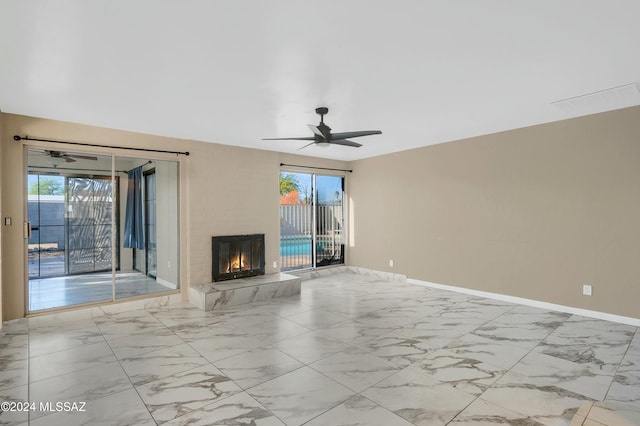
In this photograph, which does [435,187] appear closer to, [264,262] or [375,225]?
[375,225]

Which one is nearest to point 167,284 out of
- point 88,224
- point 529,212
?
point 88,224

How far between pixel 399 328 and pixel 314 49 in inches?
123

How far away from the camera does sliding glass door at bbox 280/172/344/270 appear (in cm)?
700

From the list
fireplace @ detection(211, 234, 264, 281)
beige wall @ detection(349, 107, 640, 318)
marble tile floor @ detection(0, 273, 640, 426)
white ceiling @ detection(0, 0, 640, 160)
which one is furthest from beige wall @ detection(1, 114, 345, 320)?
beige wall @ detection(349, 107, 640, 318)

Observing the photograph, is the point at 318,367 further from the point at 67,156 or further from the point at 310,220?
the point at 310,220

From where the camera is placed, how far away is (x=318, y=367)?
2951 millimetres

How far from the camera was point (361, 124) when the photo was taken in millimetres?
4570

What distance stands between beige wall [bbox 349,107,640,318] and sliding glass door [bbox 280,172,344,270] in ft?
4.04

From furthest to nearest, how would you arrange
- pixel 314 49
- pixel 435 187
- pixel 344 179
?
pixel 344 179 → pixel 435 187 → pixel 314 49

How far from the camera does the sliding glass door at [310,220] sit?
23.0 ft

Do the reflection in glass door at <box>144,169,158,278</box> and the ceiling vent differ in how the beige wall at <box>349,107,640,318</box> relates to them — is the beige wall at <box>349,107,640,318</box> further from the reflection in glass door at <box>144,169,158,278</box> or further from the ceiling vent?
the reflection in glass door at <box>144,169,158,278</box>

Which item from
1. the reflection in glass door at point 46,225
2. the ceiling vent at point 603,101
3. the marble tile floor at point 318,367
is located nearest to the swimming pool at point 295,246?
the marble tile floor at point 318,367

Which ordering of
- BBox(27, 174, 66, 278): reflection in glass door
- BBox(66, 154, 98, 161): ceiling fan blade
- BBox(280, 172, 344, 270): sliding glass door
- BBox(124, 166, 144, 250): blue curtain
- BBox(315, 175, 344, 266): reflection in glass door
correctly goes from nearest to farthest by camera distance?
BBox(27, 174, 66, 278): reflection in glass door → BBox(66, 154, 98, 161): ceiling fan blade → BBox(124, 166, 144, 250): blue curtain → BBox(280, 172, 344, 270): sliding glass door → BBox(315, 175, 344, 266): reflection in glass door

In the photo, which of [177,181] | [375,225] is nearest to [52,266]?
[177,181]
